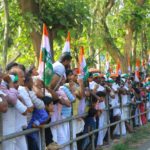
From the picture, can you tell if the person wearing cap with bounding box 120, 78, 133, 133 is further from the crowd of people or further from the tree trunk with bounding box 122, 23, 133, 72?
the tree trunk with bounding box 122, 23, 133, 72

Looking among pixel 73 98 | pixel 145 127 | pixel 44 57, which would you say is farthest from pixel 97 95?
pixel 145 127

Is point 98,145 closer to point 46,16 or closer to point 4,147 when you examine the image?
point 46,16

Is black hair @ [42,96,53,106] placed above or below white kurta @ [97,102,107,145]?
above

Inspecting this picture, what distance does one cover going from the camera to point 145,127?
15219 mm

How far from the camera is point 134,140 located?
12531mm

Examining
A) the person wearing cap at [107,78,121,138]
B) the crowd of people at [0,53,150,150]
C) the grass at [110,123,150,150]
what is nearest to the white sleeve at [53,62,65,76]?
the crowd of people at [0,53,150,150]

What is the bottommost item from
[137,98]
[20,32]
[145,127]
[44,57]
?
[145,127]

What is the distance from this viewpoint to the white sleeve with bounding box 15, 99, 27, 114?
21.5 ft

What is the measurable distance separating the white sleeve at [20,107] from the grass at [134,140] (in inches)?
183

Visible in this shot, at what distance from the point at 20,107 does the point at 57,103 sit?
5.63ft

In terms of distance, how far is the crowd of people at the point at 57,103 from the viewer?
21.8 feet

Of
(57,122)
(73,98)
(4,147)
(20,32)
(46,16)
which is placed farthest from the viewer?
(20,32)

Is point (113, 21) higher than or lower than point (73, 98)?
higher

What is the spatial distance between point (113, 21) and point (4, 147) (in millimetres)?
15390
